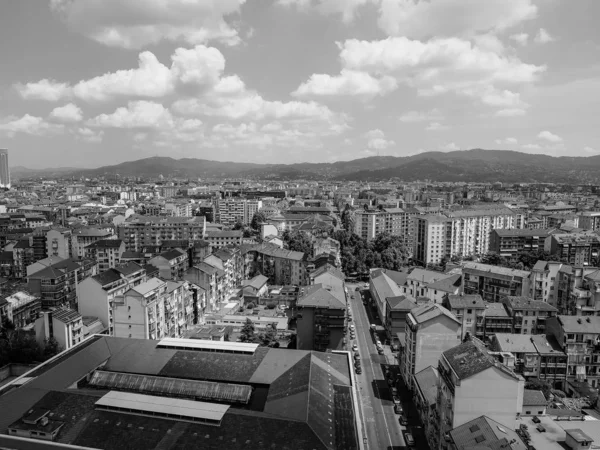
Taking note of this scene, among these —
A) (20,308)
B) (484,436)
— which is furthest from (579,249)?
(20,308)

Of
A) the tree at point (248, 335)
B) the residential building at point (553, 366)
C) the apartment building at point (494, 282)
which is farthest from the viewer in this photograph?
the apartment building at point (494, 282)

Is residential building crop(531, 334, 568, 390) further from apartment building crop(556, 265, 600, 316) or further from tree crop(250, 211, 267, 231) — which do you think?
tree crop(250, 211, 267, 231)

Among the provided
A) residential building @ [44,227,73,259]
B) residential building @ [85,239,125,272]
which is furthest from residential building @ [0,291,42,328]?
residential building @ [44,227,73,259]

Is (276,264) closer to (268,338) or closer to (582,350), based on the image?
(268,338)

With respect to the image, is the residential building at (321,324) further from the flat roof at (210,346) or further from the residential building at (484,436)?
the residential building at (484,436)

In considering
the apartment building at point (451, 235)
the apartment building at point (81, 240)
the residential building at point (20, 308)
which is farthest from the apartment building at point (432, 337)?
the apartment building at point (81, 240)

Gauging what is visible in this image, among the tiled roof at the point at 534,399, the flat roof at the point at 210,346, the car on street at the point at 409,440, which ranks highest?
the flat roof at the point at 210,346
